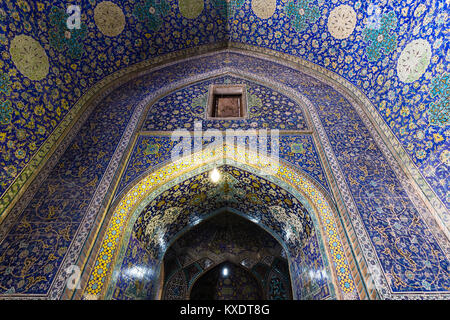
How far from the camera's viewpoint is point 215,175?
382 cm

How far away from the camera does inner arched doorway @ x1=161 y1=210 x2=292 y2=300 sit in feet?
19.0

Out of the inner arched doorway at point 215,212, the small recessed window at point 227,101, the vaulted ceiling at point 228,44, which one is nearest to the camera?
the inner arched doorway at point 215,212

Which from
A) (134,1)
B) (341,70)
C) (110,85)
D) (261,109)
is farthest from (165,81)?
(341,70)

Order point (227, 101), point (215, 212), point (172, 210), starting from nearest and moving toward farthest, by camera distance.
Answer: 1. point (172, 210)
2. point (215, 212)
3. point (227, 101)

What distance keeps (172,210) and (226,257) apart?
2796 mm

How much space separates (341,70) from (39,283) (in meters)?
5.36

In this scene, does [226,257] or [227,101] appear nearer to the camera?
[227,101]

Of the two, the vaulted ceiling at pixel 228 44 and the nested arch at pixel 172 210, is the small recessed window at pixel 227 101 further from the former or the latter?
the vaulted ceiling at pixel 228 44

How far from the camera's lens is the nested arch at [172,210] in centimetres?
246

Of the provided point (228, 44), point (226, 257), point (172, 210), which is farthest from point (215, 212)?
point (228, 44)

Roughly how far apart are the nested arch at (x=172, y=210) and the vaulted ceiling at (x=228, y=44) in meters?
1.23

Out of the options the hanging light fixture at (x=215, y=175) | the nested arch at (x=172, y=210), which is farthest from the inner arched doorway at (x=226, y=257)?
the nested arch at (x=172, y=210)

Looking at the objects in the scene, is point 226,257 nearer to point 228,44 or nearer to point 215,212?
point 215,212

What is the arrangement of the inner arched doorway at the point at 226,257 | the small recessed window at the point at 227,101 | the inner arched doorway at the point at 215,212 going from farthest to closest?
the inner arched doorway at the point at 226,257 → the small recessed window at the point at 227,101 → the inner arched doorway at the point at 215,212
